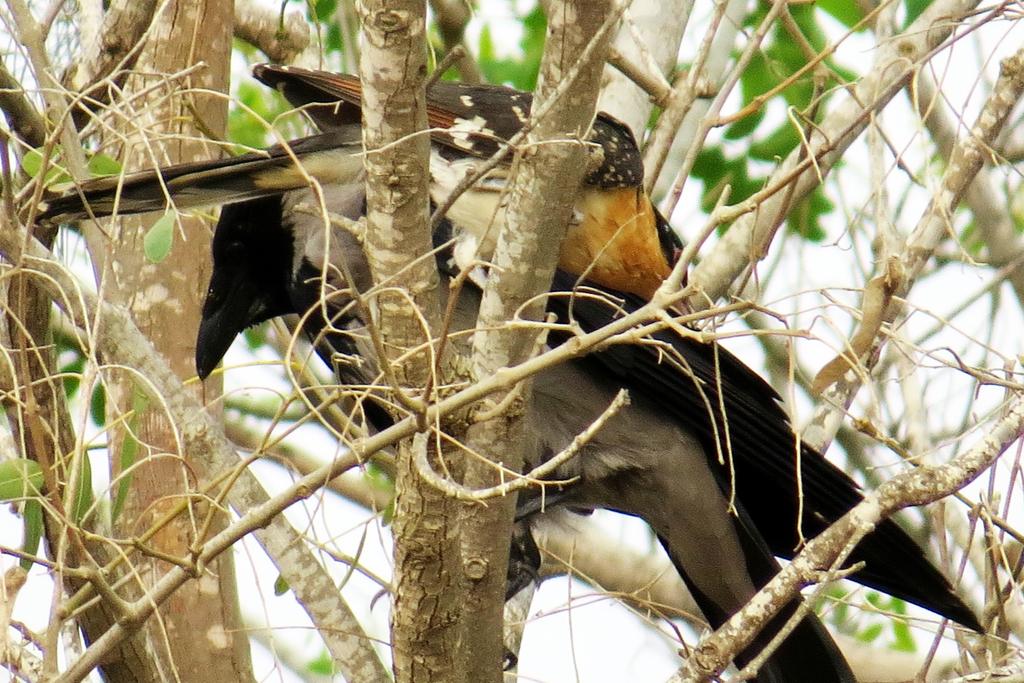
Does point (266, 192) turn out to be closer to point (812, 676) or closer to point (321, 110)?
point (321, 110)

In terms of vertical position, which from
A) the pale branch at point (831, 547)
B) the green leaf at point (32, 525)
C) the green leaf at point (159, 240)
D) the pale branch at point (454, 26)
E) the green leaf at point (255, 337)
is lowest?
the pale branch at point (831, 547)

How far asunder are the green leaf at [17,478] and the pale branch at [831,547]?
1136 mm

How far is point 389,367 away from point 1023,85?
200 cm

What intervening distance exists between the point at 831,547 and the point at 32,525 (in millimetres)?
1382

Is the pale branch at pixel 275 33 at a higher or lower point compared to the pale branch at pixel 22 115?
higher

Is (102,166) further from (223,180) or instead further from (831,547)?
(831,547)

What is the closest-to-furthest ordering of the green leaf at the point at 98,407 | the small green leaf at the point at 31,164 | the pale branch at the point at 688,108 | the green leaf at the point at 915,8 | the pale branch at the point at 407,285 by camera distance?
the pale branch at the point at 407,285
the small green leaf at the point at 31,164
the pale branch at the point at 688,108
the green leaf at the point at 98,407
the green leaf at the point at 915,8

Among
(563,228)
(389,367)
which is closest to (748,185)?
(563,228)

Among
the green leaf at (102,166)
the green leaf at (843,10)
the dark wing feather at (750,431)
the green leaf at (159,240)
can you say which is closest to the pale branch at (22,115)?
the green leaf at (102,166)

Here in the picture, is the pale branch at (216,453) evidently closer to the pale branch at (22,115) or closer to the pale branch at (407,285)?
the pale branch at (407,285)

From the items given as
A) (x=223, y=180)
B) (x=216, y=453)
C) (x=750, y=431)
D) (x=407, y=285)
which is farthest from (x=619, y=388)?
(x=407, y=285)

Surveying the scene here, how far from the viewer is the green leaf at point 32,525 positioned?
2.29 m

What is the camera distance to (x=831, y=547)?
7.23 ft

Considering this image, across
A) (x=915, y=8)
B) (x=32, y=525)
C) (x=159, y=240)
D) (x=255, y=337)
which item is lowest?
(x=32, y=525)
